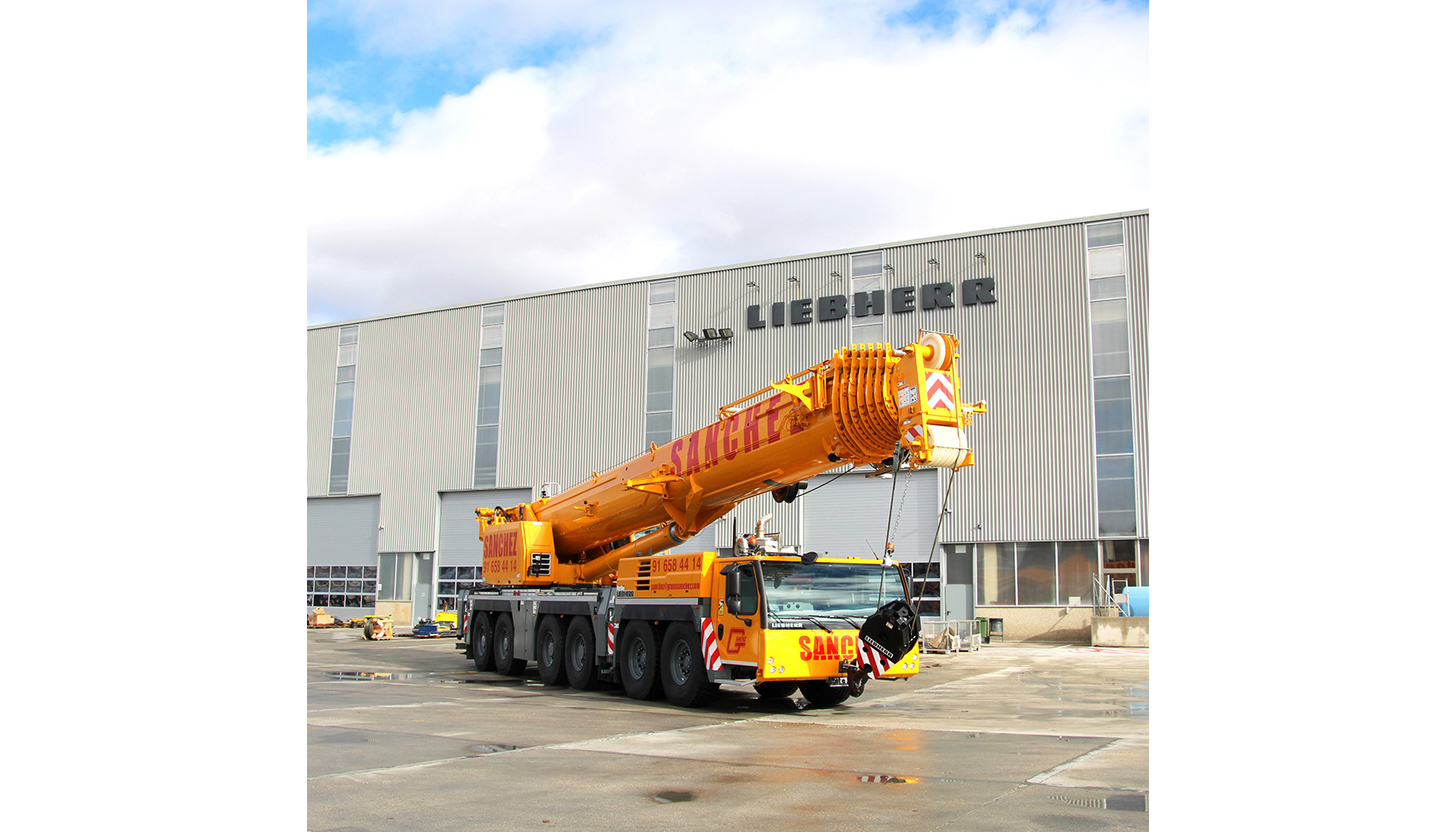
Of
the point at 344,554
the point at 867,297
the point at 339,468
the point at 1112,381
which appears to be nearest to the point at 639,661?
the point at 1112,381

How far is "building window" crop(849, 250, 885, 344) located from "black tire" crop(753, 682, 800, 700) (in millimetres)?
18742

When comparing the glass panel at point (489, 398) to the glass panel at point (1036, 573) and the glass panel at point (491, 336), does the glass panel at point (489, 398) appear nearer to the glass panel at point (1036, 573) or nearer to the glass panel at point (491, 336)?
the glass panel at point (491, 336)

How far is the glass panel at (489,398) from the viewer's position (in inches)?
1491

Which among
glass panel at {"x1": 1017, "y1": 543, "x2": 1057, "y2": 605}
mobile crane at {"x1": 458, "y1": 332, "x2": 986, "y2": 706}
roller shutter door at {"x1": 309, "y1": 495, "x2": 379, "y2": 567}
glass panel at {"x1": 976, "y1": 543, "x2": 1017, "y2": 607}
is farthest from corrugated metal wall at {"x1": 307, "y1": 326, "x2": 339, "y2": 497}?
glass panel at {"x1": 1017, "y1": 543, "x2": 1057, "y2": 605}

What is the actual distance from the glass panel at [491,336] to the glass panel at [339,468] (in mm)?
7337

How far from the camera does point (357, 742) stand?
358 inches

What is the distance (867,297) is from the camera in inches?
1256

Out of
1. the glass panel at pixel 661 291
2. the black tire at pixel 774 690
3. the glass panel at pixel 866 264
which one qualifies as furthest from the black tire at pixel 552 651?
the glass panel at pixel 661 291

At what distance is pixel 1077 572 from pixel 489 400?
21.2m

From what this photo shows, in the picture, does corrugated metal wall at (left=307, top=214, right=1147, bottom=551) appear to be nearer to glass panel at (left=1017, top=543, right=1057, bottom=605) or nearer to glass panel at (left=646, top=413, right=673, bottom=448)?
glass panel at (left=646, top=413, right=673, bottom=448)

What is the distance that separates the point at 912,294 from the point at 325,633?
2180 centimetres
